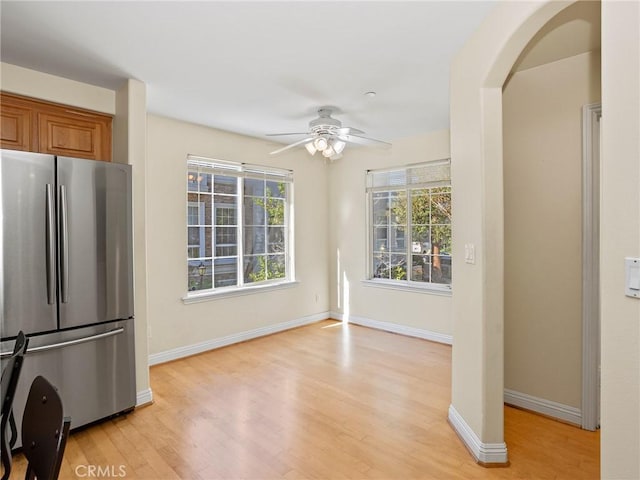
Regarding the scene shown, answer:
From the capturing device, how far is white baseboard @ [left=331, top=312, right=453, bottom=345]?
4480 mm

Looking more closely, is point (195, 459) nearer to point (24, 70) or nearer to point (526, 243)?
point (526, 243)

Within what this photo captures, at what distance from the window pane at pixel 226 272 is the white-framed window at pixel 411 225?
6.39 feet

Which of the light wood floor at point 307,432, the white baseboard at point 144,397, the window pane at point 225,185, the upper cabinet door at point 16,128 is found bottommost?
the light wood floor at point 307,432

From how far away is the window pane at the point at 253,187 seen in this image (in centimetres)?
471

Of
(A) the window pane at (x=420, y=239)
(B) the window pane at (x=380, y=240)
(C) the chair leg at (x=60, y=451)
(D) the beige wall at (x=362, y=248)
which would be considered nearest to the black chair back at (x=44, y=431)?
(C) the chair leg at (x=60, y=451)

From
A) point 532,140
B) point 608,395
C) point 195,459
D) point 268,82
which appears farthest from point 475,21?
point 195,459

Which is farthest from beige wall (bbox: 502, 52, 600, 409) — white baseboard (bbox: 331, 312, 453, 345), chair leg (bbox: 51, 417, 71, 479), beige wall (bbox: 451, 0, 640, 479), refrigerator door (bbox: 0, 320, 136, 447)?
refrigerator door (bbox: 0, 320, 136, 447)

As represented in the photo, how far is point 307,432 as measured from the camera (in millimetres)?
2504

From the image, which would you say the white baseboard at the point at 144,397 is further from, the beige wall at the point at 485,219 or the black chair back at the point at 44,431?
the beige wall at the point at 485,219

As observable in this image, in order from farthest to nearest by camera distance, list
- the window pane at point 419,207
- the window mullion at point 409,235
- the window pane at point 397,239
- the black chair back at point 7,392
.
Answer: the window pane at point 397,239
the window mullion at point 409,235
the window pane at point 419,207
the black chair back at point 7,392

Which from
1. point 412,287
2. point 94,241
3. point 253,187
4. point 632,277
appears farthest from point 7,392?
point 412,287

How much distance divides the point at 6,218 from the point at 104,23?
4.39 feet

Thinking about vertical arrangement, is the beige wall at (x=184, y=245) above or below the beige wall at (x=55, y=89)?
below

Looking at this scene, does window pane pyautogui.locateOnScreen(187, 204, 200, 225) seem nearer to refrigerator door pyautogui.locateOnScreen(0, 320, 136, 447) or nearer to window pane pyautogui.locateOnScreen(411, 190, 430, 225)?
refrigerator door pyautogui.locateOnScreen(0, 320, 136, 447)
